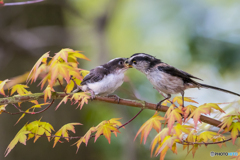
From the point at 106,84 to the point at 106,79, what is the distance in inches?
1.5

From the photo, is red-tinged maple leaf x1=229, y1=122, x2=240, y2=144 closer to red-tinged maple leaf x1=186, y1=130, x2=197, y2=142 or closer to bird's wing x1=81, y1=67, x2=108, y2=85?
red-tinged maple leaf x1=186, y1=130, x2=197, y2=142

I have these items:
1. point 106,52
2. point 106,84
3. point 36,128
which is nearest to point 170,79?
point 106,84

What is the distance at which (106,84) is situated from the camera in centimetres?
129

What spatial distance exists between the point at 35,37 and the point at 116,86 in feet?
4.15

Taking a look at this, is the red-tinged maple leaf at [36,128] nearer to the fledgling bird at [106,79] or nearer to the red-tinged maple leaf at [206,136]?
the fledgling bird at [106,79]

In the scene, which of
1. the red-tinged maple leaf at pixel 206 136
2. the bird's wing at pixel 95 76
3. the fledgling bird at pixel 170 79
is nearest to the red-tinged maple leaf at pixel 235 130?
the red-tinged maple leaf at pixel 206 136

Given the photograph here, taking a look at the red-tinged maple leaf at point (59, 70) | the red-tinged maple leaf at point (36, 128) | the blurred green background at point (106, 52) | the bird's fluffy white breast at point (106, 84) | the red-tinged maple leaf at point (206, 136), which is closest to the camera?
the red-tinged maple leaf at point (59, 70)

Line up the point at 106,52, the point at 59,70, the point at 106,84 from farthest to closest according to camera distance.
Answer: the point at 106,52, the point at 106,84, the point at 59,70

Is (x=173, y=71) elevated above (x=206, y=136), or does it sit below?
above

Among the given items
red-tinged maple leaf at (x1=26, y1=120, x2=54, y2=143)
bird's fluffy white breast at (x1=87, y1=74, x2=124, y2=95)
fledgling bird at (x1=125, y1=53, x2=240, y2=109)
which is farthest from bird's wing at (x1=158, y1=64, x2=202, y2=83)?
red-tinged maple leaf at (x1=26, y1=120, x2=54, y2=143)

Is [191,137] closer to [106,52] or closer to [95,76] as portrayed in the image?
[95,76]

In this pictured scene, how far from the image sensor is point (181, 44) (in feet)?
8.36

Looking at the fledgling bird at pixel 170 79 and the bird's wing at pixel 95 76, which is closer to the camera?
the fledgling bird at pixel 170 79

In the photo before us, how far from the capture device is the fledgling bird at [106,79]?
4.24ft
